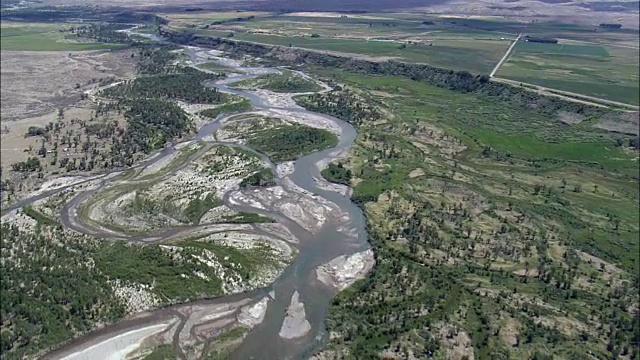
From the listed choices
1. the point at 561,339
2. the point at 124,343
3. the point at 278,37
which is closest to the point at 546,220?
the point at 561,339

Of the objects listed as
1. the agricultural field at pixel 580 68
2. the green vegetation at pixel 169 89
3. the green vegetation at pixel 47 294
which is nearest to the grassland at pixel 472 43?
the agricultural field at pixel 580 68

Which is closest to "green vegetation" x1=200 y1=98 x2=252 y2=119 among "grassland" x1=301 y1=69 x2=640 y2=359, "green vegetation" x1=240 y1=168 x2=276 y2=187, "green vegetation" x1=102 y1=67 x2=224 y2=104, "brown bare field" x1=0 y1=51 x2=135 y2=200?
"green vegetation" x1=102 y1=67 x2=224 y2=104

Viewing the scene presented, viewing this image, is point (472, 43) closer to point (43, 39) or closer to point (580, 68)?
point (580, 68)

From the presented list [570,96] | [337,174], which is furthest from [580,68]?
[337,174]

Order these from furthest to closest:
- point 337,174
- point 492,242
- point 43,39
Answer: point 43,39
point 337,174
point 492,242

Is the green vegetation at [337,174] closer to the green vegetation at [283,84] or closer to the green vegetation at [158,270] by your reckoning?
the green vegetation at [158,270]

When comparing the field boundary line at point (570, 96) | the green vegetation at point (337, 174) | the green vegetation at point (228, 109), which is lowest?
the green vegetation at point (337, 174)
